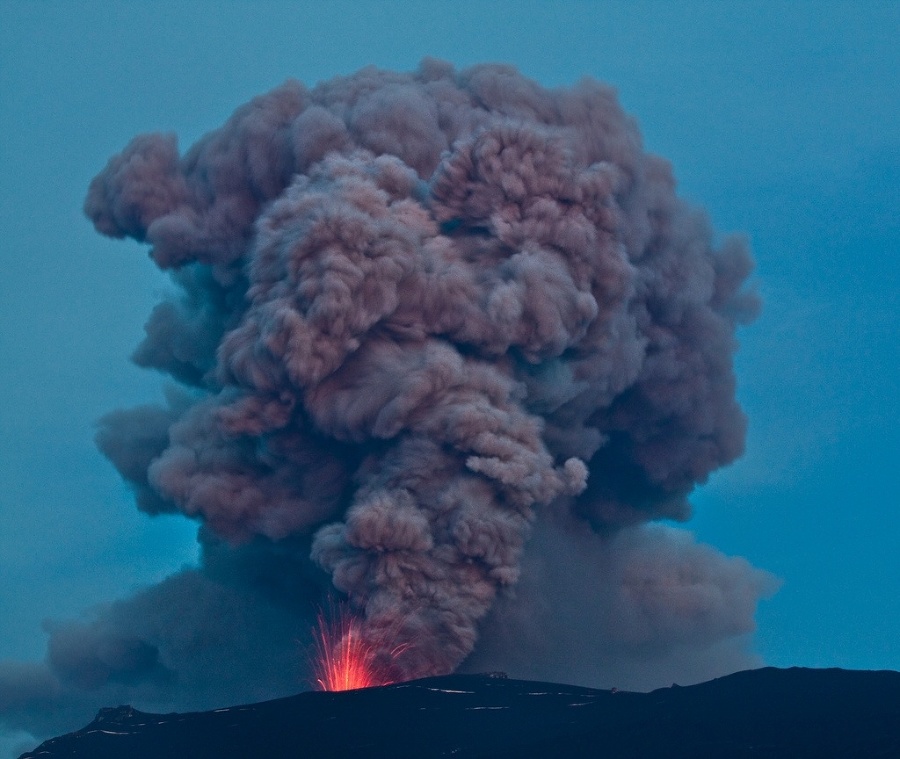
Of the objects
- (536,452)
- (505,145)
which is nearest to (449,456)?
(536,452)

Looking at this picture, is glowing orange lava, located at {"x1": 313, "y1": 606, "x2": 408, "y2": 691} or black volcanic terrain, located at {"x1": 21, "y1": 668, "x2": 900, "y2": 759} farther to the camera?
glowing orange lava, located at {"x1": 313, "y1": 606, "x2": 408, "y2": 691}

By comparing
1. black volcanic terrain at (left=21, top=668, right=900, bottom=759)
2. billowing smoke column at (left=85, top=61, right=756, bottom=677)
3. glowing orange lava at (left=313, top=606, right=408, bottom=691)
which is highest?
billowing smoke column at (left=85, top=61, right=756, bottom=677)

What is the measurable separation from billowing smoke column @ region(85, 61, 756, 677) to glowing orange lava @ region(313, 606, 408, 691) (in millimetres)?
815

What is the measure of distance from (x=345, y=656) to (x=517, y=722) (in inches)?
198

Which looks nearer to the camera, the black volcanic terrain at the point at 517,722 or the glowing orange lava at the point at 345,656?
the black volcanic terrain at the point at 517,722

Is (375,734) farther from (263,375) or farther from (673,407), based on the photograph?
(673,407)

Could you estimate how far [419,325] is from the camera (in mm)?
48500

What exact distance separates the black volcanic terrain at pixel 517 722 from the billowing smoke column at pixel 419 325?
2259 mm

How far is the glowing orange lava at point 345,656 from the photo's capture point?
46.2m

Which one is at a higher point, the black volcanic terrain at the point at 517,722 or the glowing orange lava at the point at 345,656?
the glowing orange lava at the point at 345,656

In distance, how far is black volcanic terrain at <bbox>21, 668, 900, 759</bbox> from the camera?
44.2m

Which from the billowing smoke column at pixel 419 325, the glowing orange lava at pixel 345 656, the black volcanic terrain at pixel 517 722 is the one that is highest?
the billowing smoke column at pixel 419 325

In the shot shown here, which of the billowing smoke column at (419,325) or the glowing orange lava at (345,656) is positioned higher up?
the billowing smoke column at (419,325)

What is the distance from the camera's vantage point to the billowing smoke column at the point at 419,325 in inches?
1829
